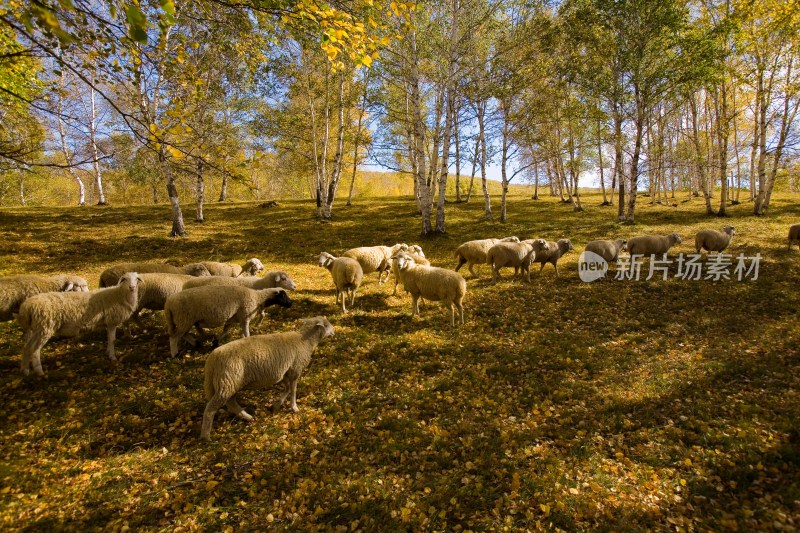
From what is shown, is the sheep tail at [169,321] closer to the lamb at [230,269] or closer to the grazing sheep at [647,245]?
the lamb at [230,269]

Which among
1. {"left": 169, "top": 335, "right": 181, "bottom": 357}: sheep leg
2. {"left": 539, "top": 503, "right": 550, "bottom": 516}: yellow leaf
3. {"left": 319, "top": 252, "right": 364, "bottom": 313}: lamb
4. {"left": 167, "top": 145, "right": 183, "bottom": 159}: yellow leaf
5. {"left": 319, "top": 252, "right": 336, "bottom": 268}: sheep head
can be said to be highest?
{"left": 167, "top": 145, "right": 183, "bottom": 159}: yellow leaf

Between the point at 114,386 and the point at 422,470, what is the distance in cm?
632

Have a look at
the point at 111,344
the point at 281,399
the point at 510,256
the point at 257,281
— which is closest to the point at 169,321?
the point at 111,344

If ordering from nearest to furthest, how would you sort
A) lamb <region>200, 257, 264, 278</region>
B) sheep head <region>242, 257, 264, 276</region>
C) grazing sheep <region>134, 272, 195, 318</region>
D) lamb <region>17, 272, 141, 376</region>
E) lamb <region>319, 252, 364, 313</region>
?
lamb <region>17, 272, 141, 376</region>, grazing sheep <region>134, 272, 195, 318</region>, lamb <region>319, 252, 364, 313</region>, lamb <region>200, 257, 264, 278</region>, sheep head <region>242, 257, 264, 276</region>

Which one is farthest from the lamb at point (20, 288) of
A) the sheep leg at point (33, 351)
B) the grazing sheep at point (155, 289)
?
the grazing sheep at point (155, 289)

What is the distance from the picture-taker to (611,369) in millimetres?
8641

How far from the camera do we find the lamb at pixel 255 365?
5977mm

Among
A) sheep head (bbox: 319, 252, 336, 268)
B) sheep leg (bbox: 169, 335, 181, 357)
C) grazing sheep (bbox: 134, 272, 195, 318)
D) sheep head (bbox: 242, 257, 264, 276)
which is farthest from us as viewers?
sheep head (bbox: 242, 257, 264, 276)

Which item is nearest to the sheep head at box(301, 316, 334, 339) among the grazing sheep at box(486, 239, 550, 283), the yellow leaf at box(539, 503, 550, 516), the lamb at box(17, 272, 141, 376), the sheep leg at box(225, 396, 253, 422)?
the sheep leg at box(225, 396, 253, 422)

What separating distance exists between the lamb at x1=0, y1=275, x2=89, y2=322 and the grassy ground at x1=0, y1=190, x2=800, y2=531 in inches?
39.5

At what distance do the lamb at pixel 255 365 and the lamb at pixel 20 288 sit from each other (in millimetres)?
5872

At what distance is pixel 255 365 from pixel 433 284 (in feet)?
19.6

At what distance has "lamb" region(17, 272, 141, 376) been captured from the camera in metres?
7.15

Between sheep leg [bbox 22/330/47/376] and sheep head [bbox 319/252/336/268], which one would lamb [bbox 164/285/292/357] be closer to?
sheep leg [bbox 22/330/47/376]
